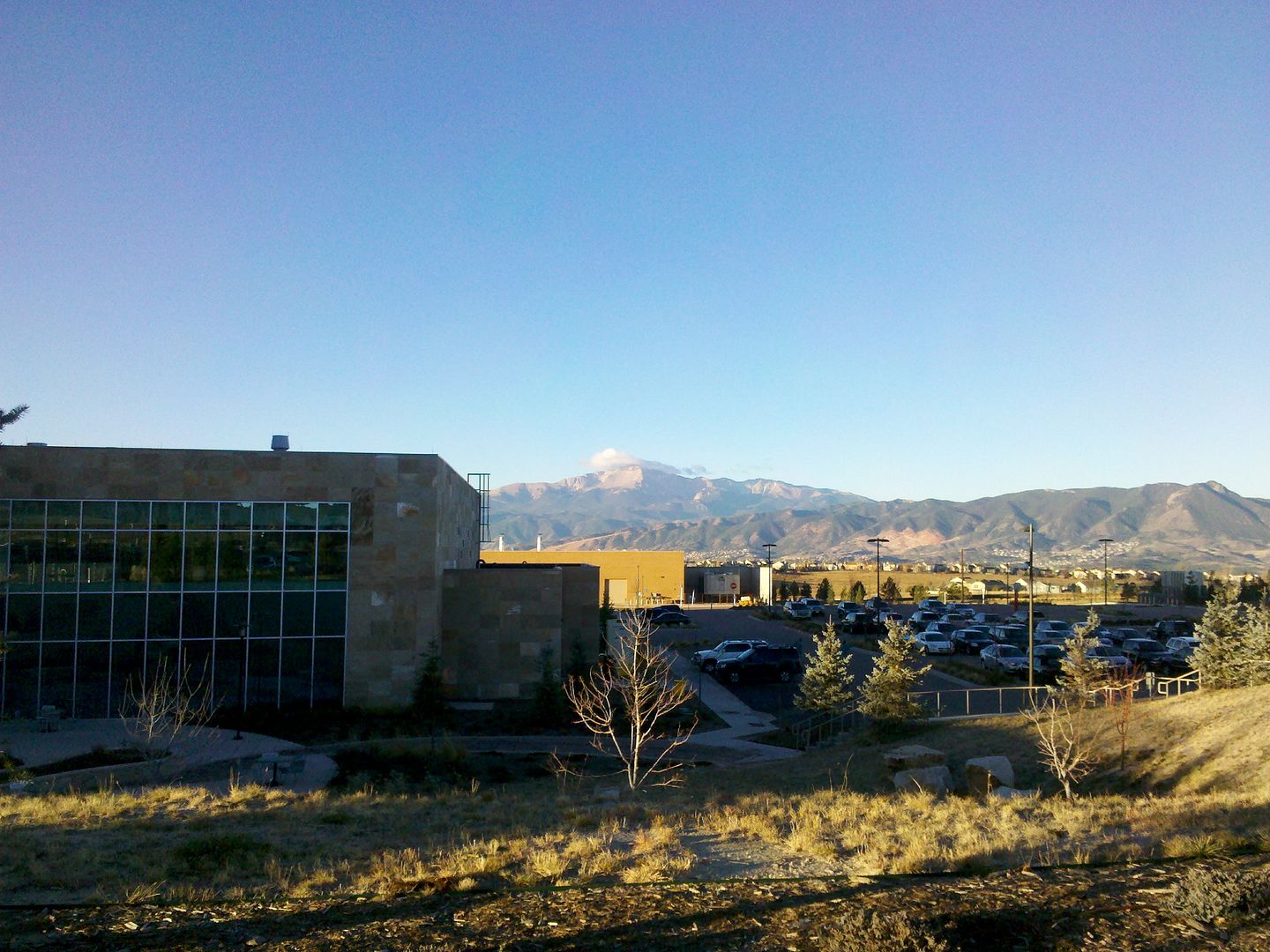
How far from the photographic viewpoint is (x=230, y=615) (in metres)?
30.6

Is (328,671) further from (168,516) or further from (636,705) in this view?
(636,705)

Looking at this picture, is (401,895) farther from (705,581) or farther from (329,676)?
(705,581)

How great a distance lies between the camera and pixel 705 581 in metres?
102

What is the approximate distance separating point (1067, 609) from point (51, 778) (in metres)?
73.6

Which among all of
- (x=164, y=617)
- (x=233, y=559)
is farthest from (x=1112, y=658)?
(x=164, y=617)

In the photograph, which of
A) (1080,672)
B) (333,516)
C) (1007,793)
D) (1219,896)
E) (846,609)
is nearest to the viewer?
(1219,896)

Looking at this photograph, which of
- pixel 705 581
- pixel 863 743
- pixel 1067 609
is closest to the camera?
pixel 863 743

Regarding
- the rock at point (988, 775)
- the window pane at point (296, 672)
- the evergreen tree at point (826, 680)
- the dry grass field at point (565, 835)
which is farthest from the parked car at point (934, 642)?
the window pane at point (296, 672)

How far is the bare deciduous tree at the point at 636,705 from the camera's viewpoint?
2050cm

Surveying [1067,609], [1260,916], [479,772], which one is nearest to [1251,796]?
[1260,916]

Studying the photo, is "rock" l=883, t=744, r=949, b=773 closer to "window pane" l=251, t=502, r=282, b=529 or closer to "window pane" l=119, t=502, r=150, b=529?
"window pane" l=251, t=502, r=282, b=529

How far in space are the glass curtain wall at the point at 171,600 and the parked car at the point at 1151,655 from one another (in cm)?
3554

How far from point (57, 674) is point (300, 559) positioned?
8.09 metres

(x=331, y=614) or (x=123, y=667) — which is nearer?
(x=123, y=667)
